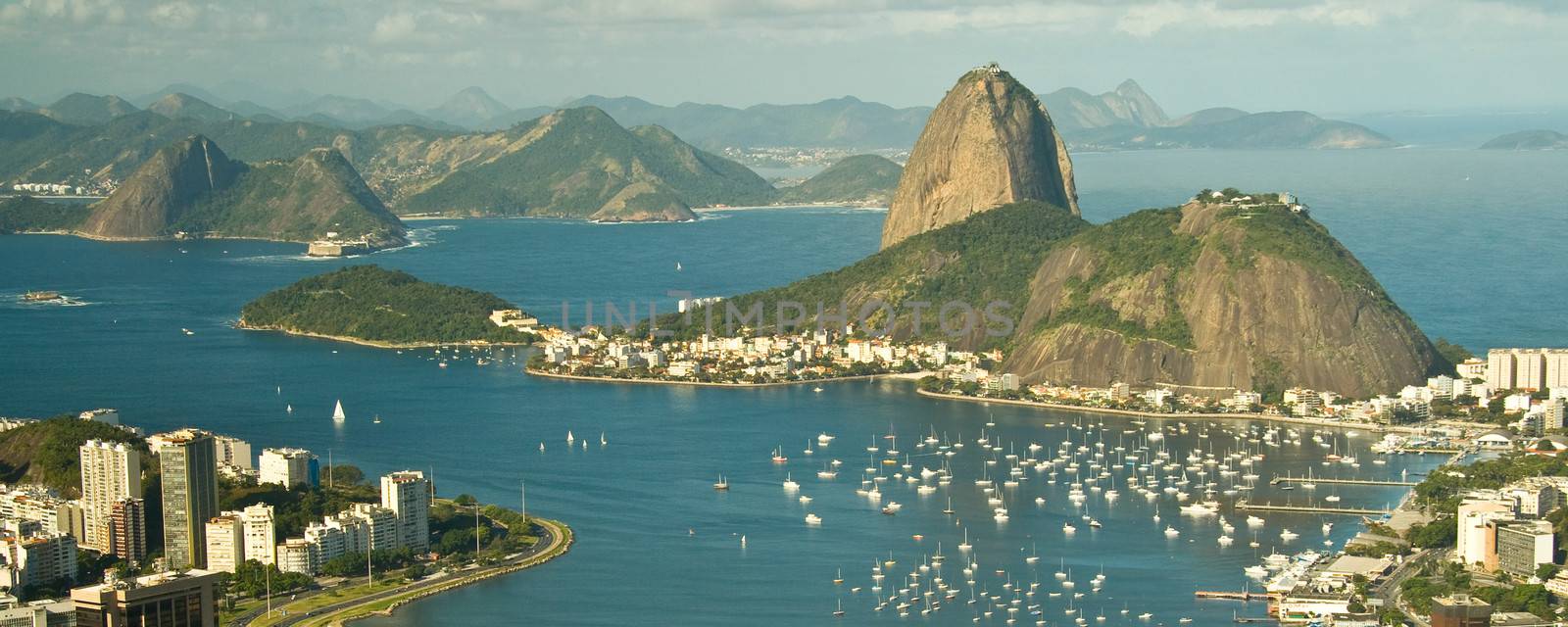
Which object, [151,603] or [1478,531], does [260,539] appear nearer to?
[151,603]

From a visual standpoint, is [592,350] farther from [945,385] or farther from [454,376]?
[945,385]

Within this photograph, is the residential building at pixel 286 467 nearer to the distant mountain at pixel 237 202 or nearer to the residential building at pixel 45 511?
the residential building at pixel 45 511

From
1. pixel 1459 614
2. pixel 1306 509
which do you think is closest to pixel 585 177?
pixel 1306 509

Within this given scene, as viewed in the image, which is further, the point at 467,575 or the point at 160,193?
the point at 160,193

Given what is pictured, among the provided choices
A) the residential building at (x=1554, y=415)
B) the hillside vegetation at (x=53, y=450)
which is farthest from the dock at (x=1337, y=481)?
the hillside vegetation at (x=53, y=450)

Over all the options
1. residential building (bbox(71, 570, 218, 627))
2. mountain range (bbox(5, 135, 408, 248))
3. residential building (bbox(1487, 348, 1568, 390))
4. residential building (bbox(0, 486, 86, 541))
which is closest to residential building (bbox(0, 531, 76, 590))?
residential building (bbox(0, 486, 86, 541))

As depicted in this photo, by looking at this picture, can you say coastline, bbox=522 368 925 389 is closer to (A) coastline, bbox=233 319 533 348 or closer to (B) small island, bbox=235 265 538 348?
(A) coastline, bbox=233 319 533 348
